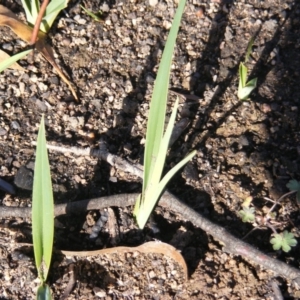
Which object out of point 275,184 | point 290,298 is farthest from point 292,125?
point 290,298

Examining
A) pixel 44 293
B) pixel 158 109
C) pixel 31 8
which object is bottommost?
pixel 44 293

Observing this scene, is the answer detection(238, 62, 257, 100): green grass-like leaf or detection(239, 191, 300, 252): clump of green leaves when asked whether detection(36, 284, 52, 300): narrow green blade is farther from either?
detection(238, 62, 257, 100): green grass-like leaf

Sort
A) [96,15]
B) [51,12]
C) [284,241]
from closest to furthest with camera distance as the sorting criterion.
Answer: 1. [284,241]
2. [51,12]
3. [96,15]

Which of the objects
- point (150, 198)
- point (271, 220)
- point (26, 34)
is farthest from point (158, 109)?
point (26, 34)

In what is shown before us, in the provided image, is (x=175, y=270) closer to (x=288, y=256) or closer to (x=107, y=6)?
(x=288, y=256)

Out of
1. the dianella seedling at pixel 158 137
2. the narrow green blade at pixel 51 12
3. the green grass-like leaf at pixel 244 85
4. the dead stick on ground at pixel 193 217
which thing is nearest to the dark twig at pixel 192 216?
the dead stick on ground at pixel 193 217

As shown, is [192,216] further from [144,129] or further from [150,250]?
[144,129]

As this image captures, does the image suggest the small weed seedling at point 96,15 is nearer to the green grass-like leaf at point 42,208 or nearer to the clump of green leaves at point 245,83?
the clump of green leaves at point 245,83
